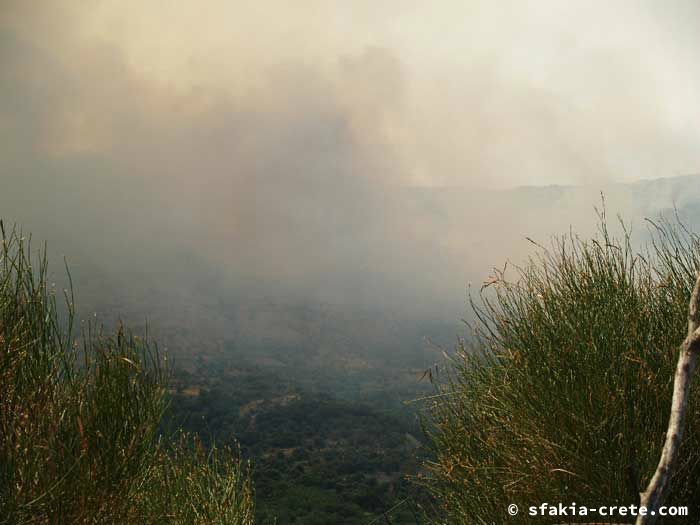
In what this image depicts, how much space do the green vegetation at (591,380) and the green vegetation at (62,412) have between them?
4.16 m

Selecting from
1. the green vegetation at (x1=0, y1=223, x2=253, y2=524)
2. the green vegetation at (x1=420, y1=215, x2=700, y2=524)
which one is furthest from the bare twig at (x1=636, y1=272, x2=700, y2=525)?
the green vegetation at (x1=0, y1=223, x2=253, y2=524)

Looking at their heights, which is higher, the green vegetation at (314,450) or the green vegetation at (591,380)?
the green vegetation at (591,380)

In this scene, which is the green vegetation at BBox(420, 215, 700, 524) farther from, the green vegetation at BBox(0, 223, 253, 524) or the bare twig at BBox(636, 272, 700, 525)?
the green vegetation at BBox(0, 223, 253, 524)

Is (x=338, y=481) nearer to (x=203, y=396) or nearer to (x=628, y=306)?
(x=203, y=396)

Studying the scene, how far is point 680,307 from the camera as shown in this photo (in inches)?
220

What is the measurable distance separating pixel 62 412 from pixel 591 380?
5.18 meters

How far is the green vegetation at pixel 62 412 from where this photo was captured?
4.45 m

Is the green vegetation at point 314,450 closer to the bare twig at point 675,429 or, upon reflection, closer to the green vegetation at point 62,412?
the green vegetation at point 62,412

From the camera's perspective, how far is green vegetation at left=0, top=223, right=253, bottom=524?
445 centimetres

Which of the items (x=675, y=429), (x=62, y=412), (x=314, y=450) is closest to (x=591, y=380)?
(x=675, y=429)

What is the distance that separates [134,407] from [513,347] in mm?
4580

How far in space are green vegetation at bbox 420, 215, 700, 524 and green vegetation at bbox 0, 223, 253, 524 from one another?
4.16m

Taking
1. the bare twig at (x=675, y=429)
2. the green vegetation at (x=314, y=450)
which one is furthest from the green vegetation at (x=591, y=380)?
the green vegetation at (x=314, y=450)

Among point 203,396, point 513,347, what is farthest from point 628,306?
point 203,396
